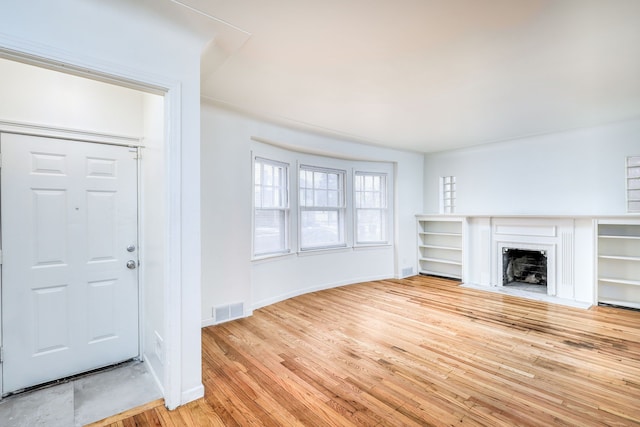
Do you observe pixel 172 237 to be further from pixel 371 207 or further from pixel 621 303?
pixel 621 303

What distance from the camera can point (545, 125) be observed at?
428 cm

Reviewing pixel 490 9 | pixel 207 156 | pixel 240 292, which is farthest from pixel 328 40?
pixel 240 292

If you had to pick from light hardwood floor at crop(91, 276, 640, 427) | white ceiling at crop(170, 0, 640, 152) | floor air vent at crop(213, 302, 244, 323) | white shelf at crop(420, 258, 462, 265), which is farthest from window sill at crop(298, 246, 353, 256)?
white ceiling at crop(170, 0, 640, 152)

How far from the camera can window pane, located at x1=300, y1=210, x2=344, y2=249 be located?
16.2 feet

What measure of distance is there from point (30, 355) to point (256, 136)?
303cm

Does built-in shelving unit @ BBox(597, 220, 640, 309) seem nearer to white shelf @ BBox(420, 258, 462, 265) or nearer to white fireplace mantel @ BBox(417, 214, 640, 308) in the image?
white fireplace mantel @ BBox(417, 214, 640, 308)

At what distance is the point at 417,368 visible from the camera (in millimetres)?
2533

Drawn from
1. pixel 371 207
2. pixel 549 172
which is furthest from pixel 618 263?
pixel 371 207

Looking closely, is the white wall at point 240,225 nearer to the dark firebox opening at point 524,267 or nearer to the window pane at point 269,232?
the window pane at point 269,232

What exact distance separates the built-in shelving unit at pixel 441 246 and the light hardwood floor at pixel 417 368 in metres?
1.71

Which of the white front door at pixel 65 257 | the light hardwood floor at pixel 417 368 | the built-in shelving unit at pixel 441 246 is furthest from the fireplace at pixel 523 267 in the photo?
the white front door at pixel 65 257

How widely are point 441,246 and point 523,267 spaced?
1.42 meters

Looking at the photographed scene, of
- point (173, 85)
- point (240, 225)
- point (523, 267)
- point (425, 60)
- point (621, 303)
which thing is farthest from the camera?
point (523, 267)

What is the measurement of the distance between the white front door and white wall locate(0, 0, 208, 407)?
2.53ft
